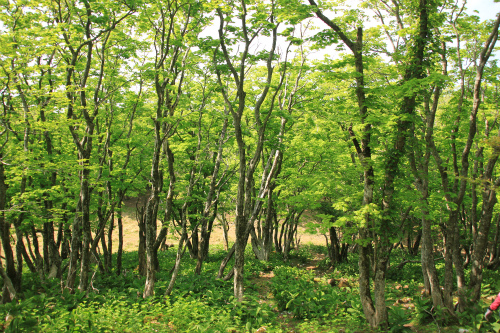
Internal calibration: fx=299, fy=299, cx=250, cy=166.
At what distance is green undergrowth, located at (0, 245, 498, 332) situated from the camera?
6.03 m

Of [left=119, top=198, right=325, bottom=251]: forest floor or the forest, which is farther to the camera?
[left=119, top=198, right=325, bottom=251]: forest floor

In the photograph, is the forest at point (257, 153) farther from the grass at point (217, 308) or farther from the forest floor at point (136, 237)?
the forest floor at point (136, 237)

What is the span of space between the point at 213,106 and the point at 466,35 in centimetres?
872

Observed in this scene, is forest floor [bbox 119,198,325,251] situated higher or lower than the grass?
lower

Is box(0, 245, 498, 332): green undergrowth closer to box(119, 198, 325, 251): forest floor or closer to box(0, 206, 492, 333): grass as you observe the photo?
box(0, 206, 492, 333): grass

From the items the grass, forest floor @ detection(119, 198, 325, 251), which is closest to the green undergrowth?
the grass

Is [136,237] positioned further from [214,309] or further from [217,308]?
[214,309]

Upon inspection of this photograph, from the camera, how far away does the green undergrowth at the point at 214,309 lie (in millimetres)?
6027

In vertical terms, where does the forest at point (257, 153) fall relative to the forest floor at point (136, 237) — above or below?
above

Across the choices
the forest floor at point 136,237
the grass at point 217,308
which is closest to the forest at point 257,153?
the grass at point 217,308

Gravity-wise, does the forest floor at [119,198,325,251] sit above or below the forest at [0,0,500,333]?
below

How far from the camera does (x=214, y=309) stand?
26.1ft

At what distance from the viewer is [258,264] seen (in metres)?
15.4

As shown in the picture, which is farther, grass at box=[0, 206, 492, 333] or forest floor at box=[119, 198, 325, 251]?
forest floor at box=[119, 198, 325, 251]
